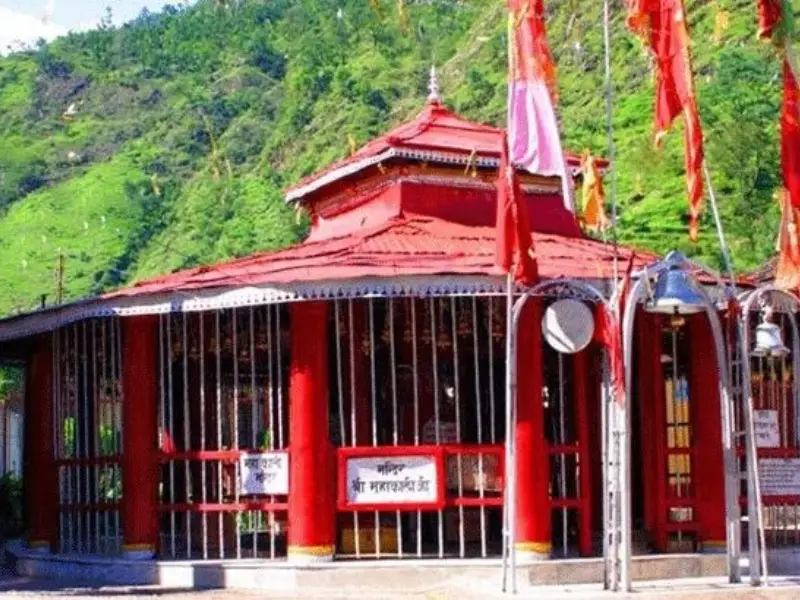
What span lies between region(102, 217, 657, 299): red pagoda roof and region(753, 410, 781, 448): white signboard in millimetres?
1927

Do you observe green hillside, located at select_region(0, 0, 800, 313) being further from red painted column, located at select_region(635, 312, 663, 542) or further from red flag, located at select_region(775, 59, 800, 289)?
red flag, located at select_region(775, 59, 800, 289)

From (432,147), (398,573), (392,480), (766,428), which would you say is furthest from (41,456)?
(766,428)

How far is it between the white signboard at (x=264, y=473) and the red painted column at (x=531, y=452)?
224 cm

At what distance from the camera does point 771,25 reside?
1042cm

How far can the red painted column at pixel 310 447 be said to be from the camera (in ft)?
50.3

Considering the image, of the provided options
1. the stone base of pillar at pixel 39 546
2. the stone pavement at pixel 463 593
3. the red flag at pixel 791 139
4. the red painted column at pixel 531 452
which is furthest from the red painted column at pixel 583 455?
the stone base of pillar at pixel 39 546

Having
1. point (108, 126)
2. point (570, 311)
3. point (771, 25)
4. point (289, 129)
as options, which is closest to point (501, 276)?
point (570, 311)

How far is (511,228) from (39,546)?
795 cm

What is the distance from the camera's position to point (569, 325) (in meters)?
14.0

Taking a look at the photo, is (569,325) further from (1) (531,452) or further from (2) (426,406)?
(2) (426,406)

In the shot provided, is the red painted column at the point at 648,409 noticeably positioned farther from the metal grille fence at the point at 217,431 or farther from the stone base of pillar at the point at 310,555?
the metal grille fence at the point at 217,431

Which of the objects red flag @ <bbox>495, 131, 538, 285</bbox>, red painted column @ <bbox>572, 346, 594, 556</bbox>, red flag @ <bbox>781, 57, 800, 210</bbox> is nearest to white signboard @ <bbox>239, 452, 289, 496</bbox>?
red painted column @ <bbox>572, 346, 594, 556</bbox>

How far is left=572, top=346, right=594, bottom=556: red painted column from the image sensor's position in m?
15.6

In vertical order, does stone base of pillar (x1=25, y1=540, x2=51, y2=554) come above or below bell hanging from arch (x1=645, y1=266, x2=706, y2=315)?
below
